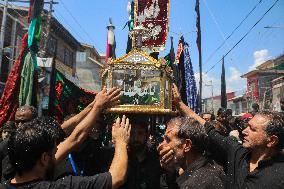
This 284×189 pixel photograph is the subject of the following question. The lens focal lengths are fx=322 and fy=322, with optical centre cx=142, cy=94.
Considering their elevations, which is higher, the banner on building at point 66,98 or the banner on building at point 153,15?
the banner on building at point 153,15

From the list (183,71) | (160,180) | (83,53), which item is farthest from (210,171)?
(83,53)

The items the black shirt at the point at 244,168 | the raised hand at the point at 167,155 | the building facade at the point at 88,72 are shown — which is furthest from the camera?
the building facade at the point at 88,72

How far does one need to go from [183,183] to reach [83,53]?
31.8 meters

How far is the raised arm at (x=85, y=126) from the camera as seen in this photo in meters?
2.82

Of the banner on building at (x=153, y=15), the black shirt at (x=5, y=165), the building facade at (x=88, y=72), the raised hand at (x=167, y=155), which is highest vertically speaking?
the building facade at (x=88, y=72)

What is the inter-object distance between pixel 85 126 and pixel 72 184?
33.9 inches

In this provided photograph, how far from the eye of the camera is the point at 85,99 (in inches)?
238

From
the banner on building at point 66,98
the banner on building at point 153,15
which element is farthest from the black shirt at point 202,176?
the banner on building at point 153,15

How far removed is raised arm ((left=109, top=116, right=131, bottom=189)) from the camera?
223 cm

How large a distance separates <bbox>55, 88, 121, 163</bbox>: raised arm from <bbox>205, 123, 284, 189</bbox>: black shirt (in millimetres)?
1165

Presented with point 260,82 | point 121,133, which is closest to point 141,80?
point 121,133

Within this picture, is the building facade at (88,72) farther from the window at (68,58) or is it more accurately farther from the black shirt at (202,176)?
the black shirt at (202,176)

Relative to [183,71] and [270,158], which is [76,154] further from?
[183,71]

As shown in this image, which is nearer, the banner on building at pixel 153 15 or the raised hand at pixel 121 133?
the raised hand at pixel 121 133
